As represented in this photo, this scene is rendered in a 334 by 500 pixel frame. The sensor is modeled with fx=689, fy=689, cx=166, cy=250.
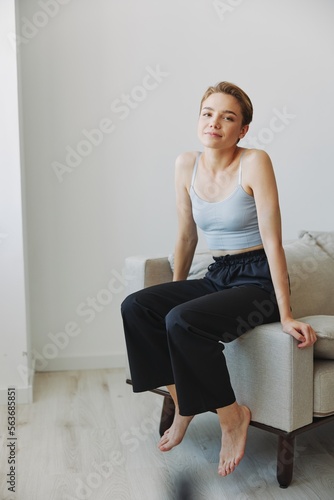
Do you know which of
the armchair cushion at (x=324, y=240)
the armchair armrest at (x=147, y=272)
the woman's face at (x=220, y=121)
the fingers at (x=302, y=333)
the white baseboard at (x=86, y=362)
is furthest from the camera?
the white baseboard at (x=86, y=362)

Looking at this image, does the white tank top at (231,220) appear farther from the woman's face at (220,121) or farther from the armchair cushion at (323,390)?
the armchair cushion at (323,390)

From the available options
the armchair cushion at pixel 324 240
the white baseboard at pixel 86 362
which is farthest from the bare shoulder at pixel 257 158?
the white baseboard at pixel 86 362

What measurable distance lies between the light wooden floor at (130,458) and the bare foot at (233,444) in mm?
71

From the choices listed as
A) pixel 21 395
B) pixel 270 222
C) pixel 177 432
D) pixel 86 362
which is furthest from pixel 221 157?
pixel 86 362

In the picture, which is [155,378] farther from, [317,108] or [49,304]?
[317,108]

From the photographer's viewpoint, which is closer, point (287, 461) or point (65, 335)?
point (287, 461)

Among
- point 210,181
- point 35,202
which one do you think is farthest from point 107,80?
point 210,181

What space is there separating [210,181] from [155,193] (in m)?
1.12

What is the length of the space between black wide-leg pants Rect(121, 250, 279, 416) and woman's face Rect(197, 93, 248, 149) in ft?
1.27

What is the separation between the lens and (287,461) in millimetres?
2125

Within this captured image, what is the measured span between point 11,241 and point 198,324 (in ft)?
3.99

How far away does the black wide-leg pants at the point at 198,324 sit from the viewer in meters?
2.07

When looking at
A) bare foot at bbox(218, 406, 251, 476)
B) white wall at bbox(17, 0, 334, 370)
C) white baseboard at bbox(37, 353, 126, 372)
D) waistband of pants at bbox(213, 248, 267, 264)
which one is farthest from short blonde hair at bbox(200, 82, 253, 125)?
white baseboard at bbox(37, 353, 126, 372)

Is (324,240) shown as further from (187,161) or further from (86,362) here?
(86,362)
